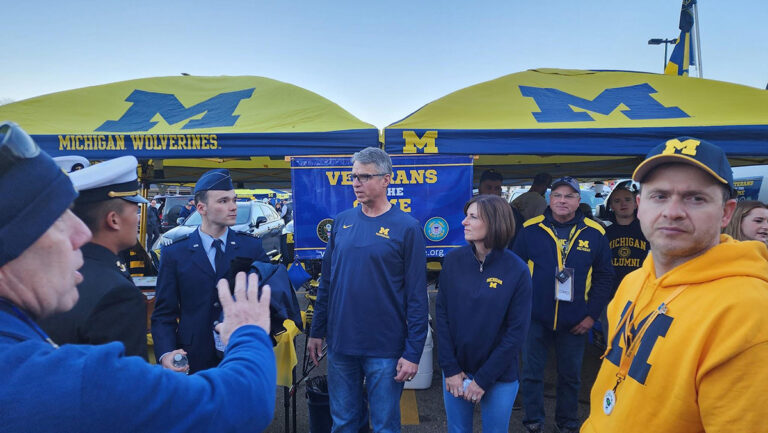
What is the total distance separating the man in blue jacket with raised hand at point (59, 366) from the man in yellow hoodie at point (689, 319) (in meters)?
1.13

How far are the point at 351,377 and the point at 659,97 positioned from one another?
3922 mm

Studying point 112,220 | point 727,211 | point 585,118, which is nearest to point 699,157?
point 727,211

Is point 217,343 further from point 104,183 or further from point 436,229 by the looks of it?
point 436,229

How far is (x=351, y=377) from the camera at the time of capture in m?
2.52

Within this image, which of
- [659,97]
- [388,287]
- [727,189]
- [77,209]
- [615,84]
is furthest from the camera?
[615,84]

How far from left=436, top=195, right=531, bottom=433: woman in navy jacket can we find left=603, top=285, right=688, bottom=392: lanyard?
92 cm

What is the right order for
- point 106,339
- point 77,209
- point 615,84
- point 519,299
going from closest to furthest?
1. point 106,339
2. point 77,209
3. point 519,299
4. point 615,84

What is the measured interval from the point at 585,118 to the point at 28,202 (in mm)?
3798

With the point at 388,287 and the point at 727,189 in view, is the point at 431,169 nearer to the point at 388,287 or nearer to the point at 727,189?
the point at 388,287

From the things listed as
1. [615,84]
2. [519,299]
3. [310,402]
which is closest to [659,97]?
[615,84]

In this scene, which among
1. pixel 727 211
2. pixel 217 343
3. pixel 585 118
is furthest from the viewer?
pixel 585 118

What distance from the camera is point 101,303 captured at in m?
1.37

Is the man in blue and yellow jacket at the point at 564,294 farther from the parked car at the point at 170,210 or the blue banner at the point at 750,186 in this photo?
the parked car at the point at 170,210

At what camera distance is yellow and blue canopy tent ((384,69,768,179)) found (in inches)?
124
